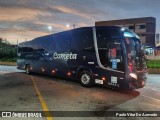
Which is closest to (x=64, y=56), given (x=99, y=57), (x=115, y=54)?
(x=99, y=57)

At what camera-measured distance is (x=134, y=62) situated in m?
11.0

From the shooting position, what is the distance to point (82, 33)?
13766mm

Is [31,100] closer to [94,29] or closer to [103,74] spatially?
[103,74]

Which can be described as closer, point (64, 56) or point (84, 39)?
point (84, 39)

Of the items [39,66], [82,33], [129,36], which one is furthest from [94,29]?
[39,66]

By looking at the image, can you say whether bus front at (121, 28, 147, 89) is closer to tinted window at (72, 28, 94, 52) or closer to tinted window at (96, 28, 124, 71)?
tinted window at (96, 28, 124, 71)

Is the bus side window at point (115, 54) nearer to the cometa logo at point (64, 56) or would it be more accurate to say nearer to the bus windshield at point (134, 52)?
the bus windshield at point (134, 52)

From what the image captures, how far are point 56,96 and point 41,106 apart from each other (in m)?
1.99

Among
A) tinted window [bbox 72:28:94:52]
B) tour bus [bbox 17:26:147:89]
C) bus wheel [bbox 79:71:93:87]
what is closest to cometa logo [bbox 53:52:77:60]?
tour bus [bbox 17:26:147:89]

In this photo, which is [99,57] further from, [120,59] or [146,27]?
[146,27]

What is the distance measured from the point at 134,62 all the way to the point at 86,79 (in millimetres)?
3221

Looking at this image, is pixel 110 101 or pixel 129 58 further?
pixel 129 58

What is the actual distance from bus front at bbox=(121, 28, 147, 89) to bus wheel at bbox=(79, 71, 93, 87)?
2644mm

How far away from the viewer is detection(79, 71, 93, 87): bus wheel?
12.8 meters
